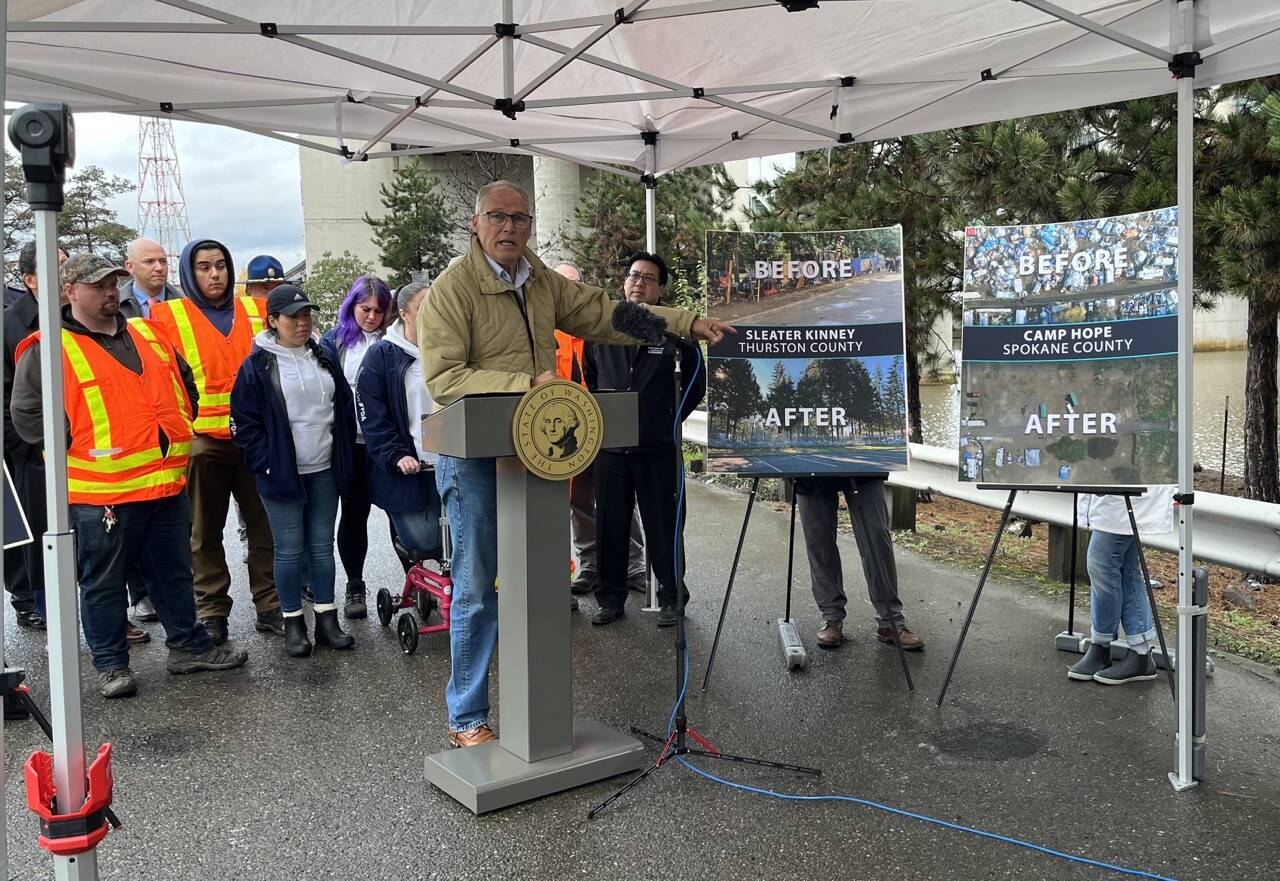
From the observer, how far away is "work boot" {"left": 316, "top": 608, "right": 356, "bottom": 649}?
16.8ft

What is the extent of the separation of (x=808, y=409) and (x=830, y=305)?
50 cm

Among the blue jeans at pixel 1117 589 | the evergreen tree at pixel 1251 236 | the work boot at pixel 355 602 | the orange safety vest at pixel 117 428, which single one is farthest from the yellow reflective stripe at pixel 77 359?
the evergreen tree at pixel 1251 236

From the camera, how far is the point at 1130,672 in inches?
176

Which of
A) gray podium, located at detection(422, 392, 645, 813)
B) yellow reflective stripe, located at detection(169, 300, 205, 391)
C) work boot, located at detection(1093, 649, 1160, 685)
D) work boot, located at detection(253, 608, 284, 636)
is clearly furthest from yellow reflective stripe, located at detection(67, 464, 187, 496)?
work boot, located at detection(1093, 649, 1160, 685)

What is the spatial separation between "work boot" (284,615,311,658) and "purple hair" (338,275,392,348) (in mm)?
1695

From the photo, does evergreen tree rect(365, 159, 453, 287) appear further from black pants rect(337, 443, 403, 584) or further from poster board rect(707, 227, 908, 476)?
poster board rect(707, 227, 908, 476)

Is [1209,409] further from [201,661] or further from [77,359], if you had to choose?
[77,359]

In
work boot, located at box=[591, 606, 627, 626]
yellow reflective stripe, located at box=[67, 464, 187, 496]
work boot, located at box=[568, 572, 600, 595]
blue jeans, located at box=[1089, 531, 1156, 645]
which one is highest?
yellow reflective stripe, located at box=[67, 464, 187, 496]

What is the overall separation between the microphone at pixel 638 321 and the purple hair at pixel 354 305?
286 centimetres

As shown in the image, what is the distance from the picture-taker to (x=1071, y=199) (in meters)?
6.24

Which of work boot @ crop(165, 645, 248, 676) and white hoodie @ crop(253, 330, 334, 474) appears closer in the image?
work boot @ crop(165, 645, 248, 676)

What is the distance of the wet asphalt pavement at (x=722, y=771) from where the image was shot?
3.05 m

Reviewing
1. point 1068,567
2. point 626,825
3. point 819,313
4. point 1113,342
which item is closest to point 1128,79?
point 1113,342

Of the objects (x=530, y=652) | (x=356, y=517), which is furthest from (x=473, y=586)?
(x=356, y=517)
